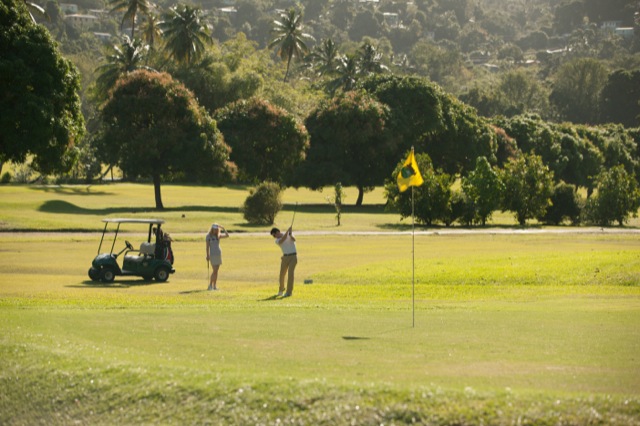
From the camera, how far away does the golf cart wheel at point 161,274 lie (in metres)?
32.9

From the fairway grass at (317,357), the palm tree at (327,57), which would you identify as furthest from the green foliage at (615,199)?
the palm tree at (327,57)

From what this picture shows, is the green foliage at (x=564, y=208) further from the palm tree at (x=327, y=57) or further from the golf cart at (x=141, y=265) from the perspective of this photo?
the palm tree at (x=327, y=57)

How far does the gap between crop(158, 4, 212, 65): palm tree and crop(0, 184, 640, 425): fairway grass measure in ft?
273

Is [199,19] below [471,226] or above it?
above

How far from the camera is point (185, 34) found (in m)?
116

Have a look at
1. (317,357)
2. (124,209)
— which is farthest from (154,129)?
(317,357)

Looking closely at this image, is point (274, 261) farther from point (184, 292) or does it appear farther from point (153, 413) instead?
point (153, 413)

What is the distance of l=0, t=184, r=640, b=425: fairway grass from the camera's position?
11.3 meters

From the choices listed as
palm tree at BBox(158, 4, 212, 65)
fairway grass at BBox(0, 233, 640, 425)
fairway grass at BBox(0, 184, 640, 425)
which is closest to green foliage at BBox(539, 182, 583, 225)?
fairway grass at BBox(0, 184, 640, 425)

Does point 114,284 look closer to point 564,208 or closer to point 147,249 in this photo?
point 147,249

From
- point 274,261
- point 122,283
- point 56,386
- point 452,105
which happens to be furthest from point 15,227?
point 452,105

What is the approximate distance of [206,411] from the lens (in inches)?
458

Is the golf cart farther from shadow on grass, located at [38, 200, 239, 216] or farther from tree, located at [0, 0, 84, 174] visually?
shadow on grass, located at [38, 200, 239, 216]

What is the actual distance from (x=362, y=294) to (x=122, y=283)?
26.4 ft
